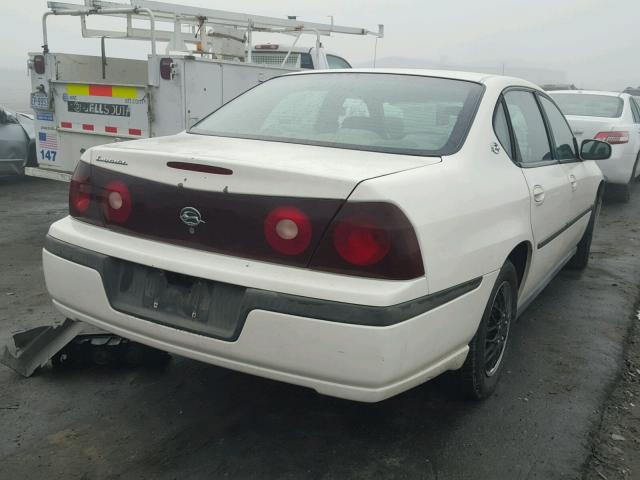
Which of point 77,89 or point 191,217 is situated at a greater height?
point 77,89

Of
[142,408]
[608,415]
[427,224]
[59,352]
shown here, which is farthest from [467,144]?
[59,352]

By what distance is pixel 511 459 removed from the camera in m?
2.47

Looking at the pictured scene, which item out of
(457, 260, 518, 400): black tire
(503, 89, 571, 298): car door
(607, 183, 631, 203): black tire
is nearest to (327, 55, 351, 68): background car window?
(607, 183, 631, 203): black tire

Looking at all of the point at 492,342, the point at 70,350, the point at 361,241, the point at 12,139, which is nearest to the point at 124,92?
the point at 12,139

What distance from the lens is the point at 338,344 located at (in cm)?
202

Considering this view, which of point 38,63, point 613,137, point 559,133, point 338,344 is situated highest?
point 38,63

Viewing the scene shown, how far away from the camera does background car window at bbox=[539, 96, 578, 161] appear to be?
3955 millimetres

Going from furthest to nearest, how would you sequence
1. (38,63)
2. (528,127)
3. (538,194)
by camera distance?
1. (38,63)
2. (528,127)
3. (538,194)

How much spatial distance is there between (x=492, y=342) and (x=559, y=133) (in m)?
1.84

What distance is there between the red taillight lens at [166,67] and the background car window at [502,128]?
367 cm

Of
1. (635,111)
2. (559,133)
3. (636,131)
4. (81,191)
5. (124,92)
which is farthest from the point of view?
(635,111)

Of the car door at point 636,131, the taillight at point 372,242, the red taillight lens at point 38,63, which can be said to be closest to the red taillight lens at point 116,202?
the taillight at point 372,242

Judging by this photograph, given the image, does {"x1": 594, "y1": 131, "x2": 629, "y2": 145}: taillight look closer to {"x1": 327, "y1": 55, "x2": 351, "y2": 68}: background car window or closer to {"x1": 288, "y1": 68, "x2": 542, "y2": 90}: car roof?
{"x1": 327, "y1": 55, "x2": 351, "y2": 68}: background car window

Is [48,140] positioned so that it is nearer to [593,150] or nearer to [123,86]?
[123,86]
